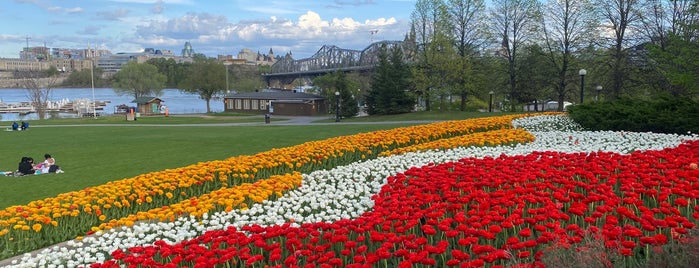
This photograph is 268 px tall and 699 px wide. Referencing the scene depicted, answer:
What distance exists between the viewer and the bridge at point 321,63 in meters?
103

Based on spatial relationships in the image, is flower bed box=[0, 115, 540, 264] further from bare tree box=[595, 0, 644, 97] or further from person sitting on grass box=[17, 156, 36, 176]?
bare tree box=[595, 0, 644, 97]

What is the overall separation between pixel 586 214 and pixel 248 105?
224 feet

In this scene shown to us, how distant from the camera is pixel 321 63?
124 meters

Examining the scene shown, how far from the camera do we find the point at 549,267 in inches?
143

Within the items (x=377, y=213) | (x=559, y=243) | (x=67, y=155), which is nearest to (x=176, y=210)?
(x=377, y=213)

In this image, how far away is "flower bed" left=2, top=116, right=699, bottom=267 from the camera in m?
4.50

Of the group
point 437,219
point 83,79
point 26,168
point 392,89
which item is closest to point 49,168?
point 26,168

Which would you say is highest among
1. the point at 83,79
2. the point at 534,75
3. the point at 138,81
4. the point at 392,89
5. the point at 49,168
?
the point at 83,79

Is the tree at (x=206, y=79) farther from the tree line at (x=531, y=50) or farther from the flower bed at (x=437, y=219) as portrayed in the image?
the flower bed at (x=437, y=219)

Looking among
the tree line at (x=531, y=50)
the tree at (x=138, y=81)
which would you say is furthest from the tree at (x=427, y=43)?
the tree at (x=138, y=81)

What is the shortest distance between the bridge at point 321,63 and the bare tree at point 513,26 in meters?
45.3

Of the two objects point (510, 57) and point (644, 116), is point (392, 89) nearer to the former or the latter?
point (510, 57)

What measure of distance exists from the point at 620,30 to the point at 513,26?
10503 mm

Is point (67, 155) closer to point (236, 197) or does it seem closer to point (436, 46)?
point (236, 197)
